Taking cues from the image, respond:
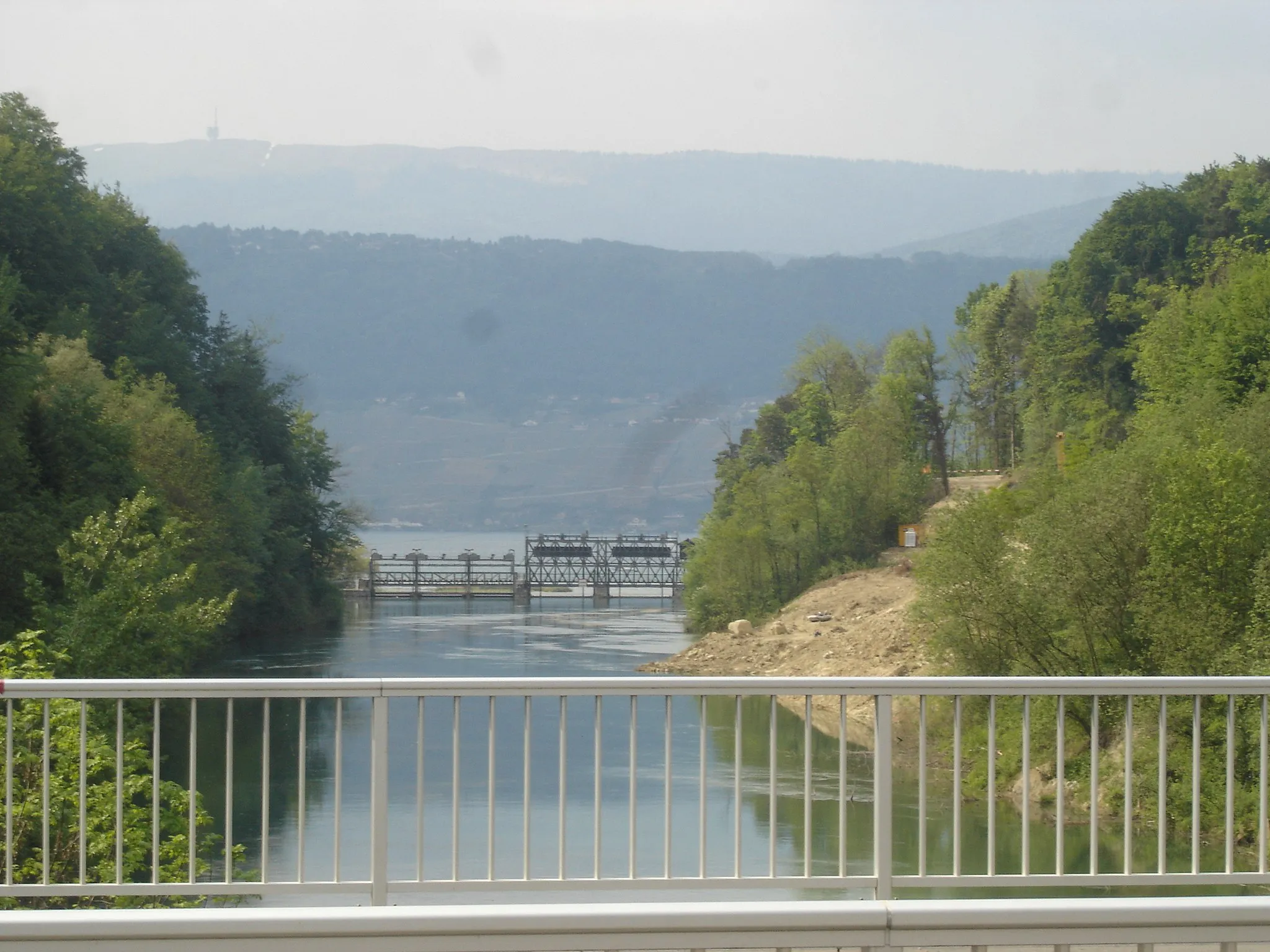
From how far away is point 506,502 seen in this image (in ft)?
640

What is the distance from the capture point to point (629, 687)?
18.1 ft

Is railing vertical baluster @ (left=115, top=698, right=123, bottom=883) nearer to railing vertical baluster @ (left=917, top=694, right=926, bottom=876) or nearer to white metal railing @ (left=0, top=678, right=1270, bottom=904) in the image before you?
Result: white metal railing @ (left=0, top=678, right=1270, bottom=904)

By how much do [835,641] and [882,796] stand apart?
38870mm

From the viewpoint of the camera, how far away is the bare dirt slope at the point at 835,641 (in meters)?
39.1

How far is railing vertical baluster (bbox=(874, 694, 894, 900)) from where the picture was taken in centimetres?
553

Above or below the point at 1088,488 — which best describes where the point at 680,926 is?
below

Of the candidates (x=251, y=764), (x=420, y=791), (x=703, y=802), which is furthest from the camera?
(x=251, y=764)

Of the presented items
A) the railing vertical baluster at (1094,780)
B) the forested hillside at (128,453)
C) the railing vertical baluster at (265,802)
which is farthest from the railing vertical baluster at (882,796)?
the forested hillside at (128,453)

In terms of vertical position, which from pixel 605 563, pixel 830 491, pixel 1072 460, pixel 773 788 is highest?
pixel 1072 460

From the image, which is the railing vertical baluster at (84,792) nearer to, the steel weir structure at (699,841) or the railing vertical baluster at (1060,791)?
the steel weir structure at (699,841)

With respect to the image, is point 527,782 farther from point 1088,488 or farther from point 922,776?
point 1088,488

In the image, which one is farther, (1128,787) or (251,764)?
(251,764)

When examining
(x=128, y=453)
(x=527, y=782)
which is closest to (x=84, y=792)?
(x=527, y=782)

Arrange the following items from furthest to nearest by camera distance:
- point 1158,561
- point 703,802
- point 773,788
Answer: point 1158,561 → point 703,802 → point 773,788
